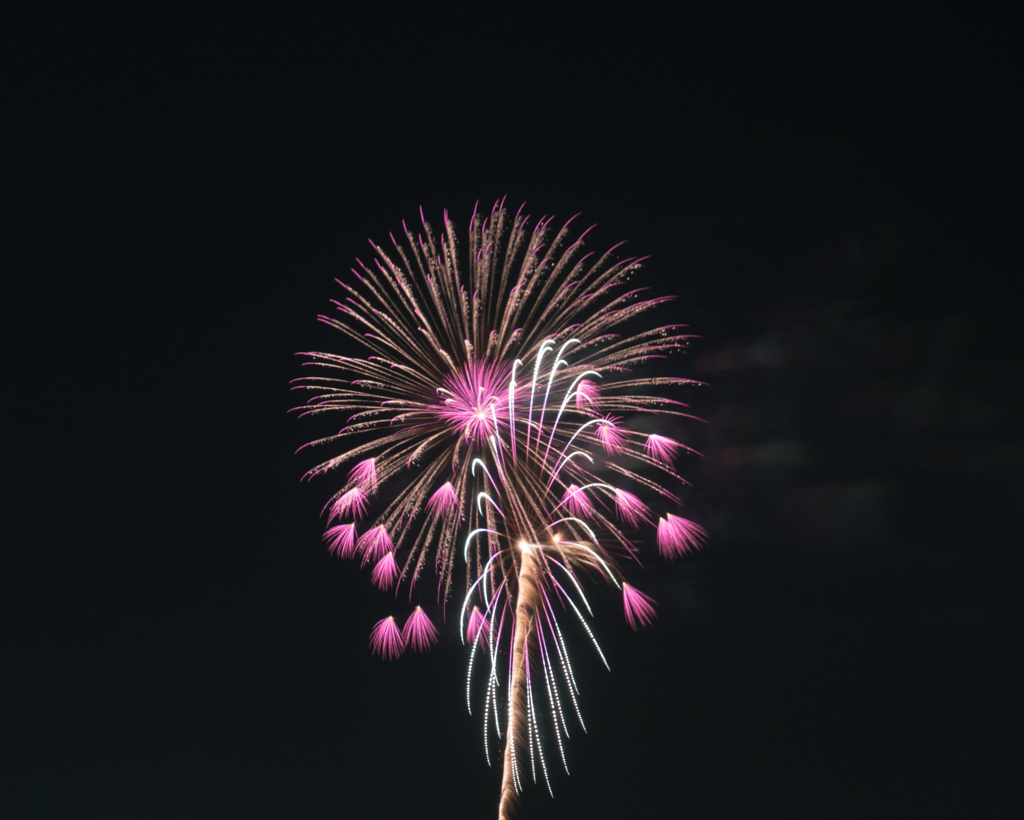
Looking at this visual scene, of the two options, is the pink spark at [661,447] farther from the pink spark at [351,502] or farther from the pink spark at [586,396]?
the pink spark at [351,502]

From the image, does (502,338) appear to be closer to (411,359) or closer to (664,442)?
(411,359)

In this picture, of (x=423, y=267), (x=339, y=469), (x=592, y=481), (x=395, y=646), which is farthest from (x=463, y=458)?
(x=395, y=646)

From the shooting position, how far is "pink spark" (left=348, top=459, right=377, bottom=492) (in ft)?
28.3

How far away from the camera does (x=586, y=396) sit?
325 inches

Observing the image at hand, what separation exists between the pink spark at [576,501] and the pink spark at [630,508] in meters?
0.39

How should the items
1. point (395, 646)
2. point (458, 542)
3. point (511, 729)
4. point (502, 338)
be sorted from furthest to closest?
point (395, 646), point (511, 729), point (458, 542), point (502, 338)

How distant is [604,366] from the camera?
27.2 feet

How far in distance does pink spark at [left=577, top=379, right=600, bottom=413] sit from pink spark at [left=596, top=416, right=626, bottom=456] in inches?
10.7

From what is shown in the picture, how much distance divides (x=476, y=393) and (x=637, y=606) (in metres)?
3.89

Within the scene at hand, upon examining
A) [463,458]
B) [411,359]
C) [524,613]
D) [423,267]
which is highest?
[423,267]

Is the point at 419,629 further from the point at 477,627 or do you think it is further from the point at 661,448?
the point at 661,448

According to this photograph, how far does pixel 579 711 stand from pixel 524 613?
9.19 feet

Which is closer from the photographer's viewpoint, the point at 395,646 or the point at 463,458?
the point at 463,458

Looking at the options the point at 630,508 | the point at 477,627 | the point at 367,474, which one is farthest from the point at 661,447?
the point at 367,474
